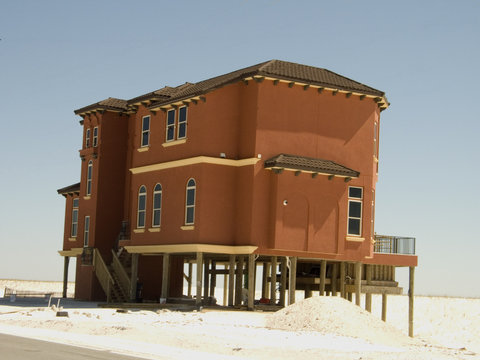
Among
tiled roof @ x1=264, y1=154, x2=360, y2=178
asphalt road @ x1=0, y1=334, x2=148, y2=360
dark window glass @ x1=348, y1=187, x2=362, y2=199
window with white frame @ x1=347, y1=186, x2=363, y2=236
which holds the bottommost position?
asphalt road @ x1=0, y1=334, x2=148, y2=360

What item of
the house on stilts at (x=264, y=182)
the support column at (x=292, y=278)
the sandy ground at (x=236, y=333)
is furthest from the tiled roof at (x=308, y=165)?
the sandy ground at (x=236, y=333)

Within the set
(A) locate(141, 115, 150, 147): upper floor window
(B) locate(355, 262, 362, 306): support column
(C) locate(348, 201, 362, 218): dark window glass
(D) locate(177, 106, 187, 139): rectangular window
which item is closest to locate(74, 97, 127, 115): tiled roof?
(A) locate(141, 115, 150, 147): upper floor window

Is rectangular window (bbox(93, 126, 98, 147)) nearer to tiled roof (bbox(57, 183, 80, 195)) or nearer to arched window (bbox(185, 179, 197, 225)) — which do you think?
tiled roof (bbox(57, 183, 80, 195))

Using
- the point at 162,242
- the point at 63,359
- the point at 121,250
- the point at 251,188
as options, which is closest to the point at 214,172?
the point at 251,188

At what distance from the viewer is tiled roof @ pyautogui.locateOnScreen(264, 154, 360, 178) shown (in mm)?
35781

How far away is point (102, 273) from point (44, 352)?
24262mm

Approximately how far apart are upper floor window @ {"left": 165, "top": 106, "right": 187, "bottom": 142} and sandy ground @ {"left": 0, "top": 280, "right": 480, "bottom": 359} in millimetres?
8785

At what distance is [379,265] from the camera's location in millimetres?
43594

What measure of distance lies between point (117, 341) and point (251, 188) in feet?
45.0

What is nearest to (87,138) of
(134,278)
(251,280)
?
(134,278)

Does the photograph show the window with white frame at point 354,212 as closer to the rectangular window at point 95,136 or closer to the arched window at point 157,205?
the arched window at point 157,205

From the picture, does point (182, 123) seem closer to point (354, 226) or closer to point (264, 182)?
point (264, 182)

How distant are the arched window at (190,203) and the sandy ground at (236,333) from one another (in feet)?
15.4

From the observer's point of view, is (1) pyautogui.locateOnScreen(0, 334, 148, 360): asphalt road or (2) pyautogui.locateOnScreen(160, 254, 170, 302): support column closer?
(1) pyautogui.locateOnScreen(0, 334, 148, 360): asphalt road
